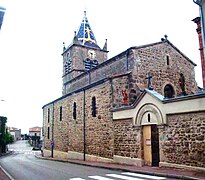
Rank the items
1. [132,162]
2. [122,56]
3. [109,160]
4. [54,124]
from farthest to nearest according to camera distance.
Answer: [54,124] → [122,56] → [109,160] → [132,162]

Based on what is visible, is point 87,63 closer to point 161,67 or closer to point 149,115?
point 161,67

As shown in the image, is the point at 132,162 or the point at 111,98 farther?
the point at 111,98

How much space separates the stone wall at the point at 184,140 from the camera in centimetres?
1123

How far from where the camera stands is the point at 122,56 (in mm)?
20766

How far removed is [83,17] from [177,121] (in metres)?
31.8

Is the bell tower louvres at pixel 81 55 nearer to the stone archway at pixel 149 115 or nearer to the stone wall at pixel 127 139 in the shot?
the stone wall at pixel 127 139

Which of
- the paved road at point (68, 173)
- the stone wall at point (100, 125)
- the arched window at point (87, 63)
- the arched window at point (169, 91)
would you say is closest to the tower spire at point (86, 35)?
the arched window at point (87, 63)

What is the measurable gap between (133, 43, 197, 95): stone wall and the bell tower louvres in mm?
14649

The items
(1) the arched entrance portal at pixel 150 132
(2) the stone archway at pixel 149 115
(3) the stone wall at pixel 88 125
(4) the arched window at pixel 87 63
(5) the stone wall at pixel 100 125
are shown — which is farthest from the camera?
(4) the arched window at pixel 87 63

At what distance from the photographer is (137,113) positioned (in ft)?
49.0

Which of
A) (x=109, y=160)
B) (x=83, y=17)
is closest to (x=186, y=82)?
(x=109, y=160)

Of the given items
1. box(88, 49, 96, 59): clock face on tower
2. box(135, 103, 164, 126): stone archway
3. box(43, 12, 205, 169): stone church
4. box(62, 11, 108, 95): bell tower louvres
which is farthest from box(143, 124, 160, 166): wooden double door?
box(88, 49, 96, 59): clock face on tower

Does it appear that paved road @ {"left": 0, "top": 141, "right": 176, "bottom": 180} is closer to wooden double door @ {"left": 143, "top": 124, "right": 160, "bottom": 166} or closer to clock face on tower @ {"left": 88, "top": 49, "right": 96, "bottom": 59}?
wooden double door @ {"left": 143, "top": 124, "right": 160, "bottom": 166}

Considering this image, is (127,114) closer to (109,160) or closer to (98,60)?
(109,160)
